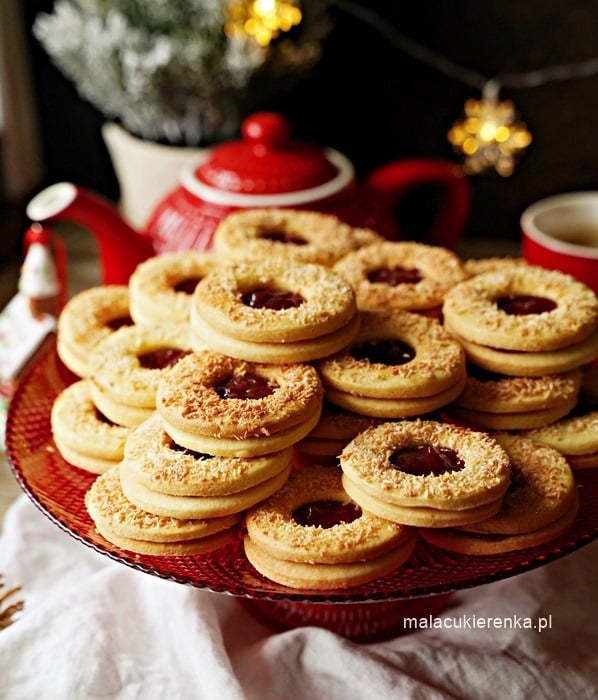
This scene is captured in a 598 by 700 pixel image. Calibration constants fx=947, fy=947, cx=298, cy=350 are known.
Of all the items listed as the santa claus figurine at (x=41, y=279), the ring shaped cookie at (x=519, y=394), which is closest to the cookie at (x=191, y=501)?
the ring shaped cookie at (x=519, y=394)

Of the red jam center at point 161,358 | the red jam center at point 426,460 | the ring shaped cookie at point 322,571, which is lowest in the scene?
the ring shaped cookie at point 322,571

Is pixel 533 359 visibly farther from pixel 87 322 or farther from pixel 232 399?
pixel 87 322

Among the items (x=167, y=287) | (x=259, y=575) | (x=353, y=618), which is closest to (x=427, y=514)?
(x=259, y=575)

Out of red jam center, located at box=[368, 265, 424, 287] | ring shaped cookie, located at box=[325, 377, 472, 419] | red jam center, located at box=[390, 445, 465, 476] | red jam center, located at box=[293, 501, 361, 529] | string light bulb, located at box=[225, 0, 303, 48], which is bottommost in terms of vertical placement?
red jam center, located at box=[293, 501, 361, 529]

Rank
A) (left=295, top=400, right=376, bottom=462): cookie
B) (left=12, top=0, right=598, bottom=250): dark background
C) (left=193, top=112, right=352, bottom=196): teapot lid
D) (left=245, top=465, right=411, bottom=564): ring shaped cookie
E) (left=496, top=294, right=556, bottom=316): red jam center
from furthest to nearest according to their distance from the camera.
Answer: (left=12, top=0, right=598, bottom=250): dark background → (left=193, top=112, right=352, bottom=196): teapot lid → (left=496, top=294, right=556, bottom=316): red jam center → (left=295, top=400, right=376, bottom=462): cookie → (left=245, top=465, right=411, bottom=564): ring shaped cookie

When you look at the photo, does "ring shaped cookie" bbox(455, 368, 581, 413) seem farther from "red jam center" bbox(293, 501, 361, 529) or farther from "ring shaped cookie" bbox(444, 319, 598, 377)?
"red jam center" bbox(293, 501, 361, 529)

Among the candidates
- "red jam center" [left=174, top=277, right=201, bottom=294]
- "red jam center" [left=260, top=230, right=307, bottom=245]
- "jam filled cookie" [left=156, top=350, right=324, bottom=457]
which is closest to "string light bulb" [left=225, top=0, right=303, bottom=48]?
"red jam center" [left=260, top=230, right=307, bottom=245]

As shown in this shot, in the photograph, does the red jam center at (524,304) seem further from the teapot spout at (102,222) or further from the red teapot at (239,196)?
the teapot spout at (102,222)

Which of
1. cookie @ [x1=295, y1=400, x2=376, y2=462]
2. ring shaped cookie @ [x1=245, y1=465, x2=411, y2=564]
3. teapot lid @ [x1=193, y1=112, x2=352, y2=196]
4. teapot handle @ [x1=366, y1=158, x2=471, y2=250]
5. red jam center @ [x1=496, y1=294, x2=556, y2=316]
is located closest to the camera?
ring shaped cookie @ [x1=245, y1=465, x2=411, y2=564]
